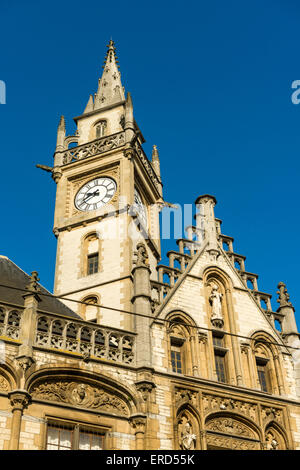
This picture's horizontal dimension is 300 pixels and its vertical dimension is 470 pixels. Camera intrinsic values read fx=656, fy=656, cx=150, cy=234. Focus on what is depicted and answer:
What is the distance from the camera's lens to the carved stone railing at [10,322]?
57.7 ft

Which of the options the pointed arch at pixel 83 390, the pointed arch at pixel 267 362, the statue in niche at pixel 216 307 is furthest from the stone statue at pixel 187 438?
the statue in niche at pixel 216 307

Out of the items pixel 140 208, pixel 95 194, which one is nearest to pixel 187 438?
pixel 140 208

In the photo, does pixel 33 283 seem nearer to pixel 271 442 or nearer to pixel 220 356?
pixel 220 356

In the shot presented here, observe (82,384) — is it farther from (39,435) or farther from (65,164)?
(65,164)

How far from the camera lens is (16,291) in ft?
67.3

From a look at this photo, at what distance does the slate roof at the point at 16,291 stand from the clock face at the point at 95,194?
7.13m

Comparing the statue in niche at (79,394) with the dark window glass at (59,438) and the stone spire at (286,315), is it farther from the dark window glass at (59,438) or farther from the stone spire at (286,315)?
the stone spire at (286,315)

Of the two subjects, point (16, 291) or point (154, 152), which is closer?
point (16, 291)

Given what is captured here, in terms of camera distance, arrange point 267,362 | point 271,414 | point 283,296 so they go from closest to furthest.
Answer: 1. point 271,414
2. point 267,362
3. point 283,296

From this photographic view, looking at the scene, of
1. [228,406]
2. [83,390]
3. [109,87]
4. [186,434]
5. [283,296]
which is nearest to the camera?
[83,390]

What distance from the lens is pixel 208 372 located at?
805 inches

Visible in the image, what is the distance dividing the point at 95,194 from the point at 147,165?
3.98 metres
